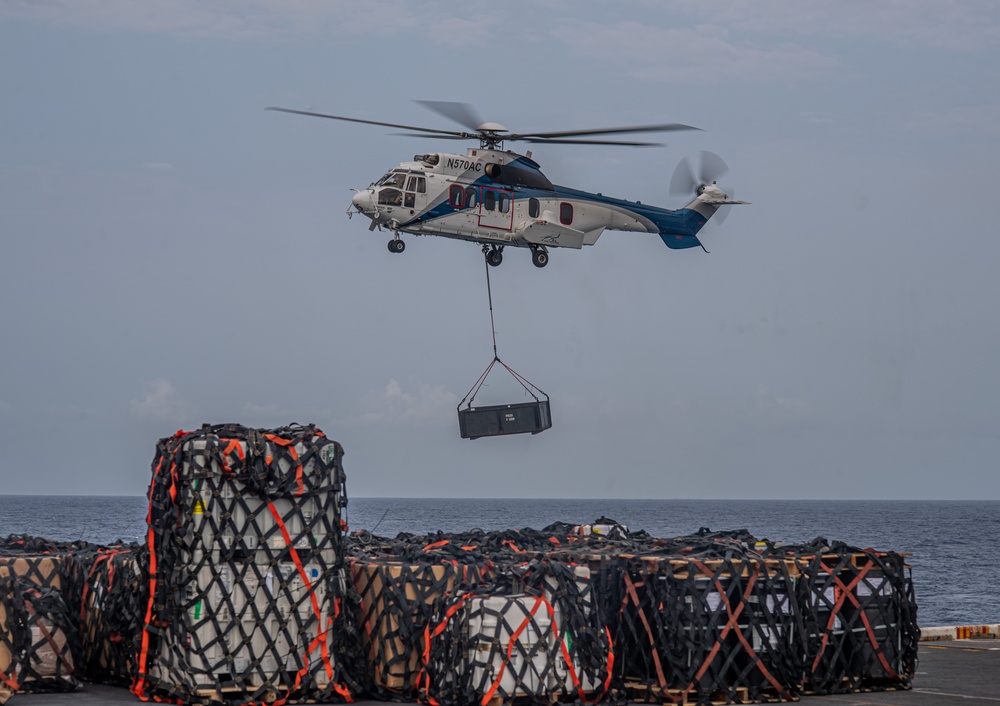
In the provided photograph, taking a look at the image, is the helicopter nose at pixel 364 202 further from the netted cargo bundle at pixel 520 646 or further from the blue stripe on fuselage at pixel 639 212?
the netted cargo bundle at pixel 520 646

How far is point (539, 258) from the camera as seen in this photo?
105 feet

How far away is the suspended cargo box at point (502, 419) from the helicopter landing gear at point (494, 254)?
7573mm

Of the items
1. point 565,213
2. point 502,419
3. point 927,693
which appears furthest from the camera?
point 565,213

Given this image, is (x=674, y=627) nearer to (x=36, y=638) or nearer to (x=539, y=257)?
(x=36, y=638)

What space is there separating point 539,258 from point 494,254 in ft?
3.97

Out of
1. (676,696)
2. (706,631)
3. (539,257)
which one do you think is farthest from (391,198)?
(676,696)

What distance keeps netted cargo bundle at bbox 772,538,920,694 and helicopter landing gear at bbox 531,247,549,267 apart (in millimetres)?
15315

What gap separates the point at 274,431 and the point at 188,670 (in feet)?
10.6

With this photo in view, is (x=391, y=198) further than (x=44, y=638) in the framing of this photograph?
Yes

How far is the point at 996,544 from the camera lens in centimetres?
11900

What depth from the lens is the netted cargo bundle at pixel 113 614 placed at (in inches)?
669

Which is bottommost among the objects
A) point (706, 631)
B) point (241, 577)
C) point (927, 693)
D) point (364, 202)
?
point (927, 693)

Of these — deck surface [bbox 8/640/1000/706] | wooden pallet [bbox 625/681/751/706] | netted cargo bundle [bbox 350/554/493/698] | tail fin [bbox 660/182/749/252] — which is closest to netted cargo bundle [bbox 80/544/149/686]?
deck surface [bbox 8/640/1000/706]

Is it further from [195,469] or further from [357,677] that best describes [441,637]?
[195,469]
